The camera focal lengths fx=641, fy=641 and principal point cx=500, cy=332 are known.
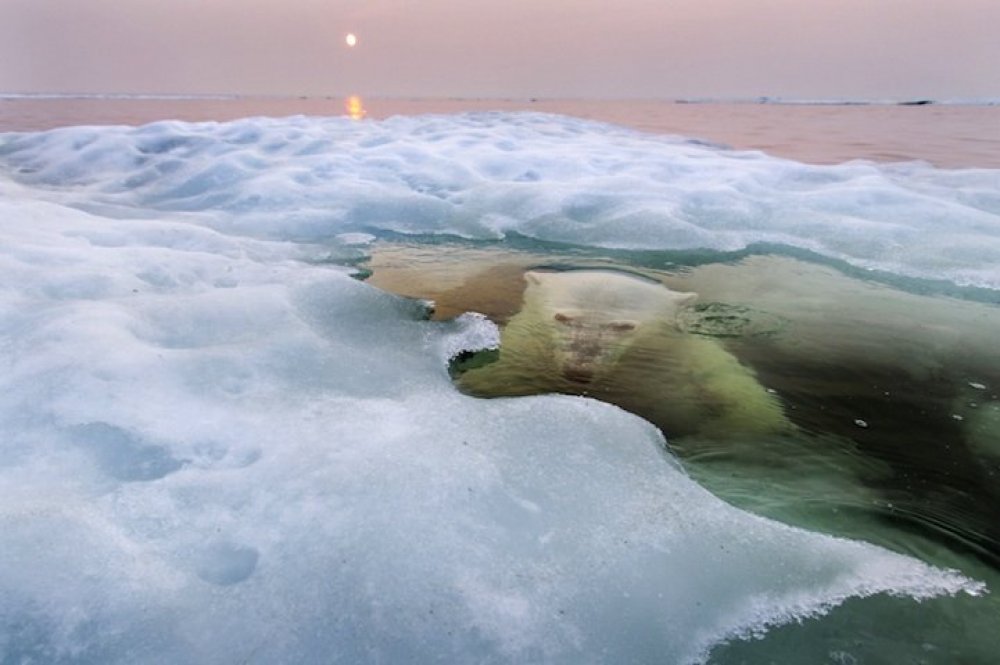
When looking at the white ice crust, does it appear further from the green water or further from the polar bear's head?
the polar bear's head

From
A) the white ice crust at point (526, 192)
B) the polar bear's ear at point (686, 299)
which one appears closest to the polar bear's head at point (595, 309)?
the polar bear's ear at point (686, 299)

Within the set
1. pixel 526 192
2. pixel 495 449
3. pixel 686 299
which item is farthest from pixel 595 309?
pixel 526 192

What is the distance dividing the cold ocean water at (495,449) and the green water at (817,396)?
0.7 inches

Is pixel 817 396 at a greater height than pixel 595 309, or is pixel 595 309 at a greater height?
pixel 817 396

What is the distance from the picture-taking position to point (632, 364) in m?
3.80

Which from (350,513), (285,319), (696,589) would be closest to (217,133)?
(285,319)

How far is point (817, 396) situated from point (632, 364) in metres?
1.01

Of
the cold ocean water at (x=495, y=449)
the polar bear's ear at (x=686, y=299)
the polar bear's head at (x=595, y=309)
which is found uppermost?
the cold ocean water at (x=495, y=449)

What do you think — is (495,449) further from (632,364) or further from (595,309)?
(595,309)

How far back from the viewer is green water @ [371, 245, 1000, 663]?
1.99 metres

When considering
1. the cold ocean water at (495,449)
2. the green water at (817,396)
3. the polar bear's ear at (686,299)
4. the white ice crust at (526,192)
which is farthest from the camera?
the white ice crust at (526,192)

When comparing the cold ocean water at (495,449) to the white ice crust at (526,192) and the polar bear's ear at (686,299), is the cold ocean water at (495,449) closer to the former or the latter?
the polar bear's ear at (686,299)

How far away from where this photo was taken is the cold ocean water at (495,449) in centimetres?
186

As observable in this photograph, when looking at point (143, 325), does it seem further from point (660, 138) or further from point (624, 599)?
point (660, 138)
